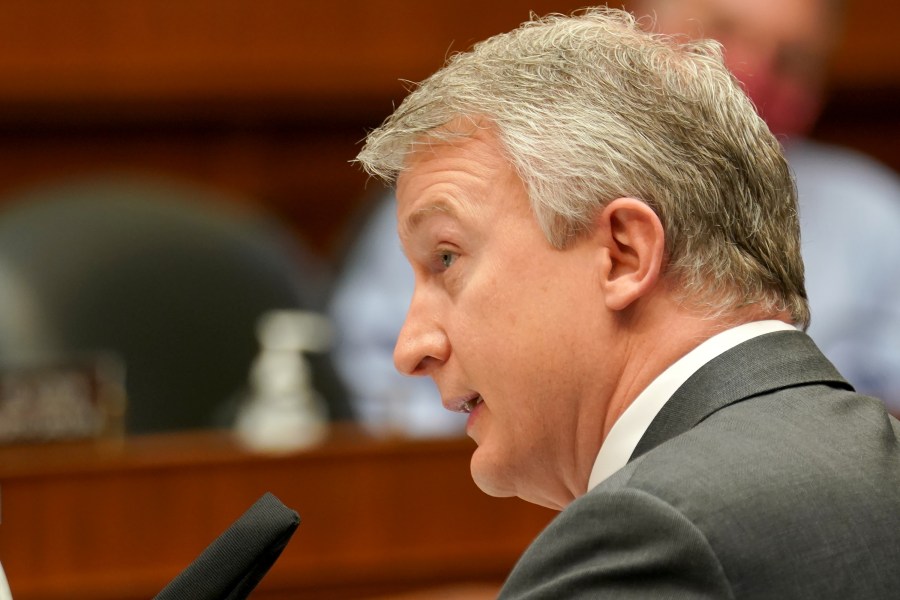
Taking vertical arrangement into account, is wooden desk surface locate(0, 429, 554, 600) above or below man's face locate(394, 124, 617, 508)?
below

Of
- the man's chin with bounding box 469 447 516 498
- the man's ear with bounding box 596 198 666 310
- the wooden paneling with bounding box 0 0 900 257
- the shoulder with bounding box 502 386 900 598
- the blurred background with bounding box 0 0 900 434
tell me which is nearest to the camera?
the shoulder with bounding box 502 386 900 598

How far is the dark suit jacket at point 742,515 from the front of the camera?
1.06 m

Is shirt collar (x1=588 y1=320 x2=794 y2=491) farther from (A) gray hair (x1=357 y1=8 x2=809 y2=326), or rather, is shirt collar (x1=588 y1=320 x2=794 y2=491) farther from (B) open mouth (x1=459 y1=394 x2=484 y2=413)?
(B) open mouth (x1=459 y1=394 x2=484 y2=413)

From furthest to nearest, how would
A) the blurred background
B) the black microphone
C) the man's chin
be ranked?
the blurred background
the man's chin
the black microphone

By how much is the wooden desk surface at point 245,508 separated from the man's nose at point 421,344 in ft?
4.57

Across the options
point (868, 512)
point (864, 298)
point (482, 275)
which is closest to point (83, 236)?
point (864, 298)

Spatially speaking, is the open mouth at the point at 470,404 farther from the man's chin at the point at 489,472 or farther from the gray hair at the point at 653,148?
the gray hair at the point at 653,148

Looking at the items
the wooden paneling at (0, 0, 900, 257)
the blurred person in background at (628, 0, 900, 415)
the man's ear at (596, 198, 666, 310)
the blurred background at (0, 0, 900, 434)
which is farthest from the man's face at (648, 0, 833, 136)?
the man's ear at (596, 198, 666, 310)

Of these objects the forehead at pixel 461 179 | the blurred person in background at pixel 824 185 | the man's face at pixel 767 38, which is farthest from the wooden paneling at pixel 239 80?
the forehead at pixel 461 179

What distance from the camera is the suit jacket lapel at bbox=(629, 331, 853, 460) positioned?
49.5 inches

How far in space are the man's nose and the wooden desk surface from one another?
4.57ft

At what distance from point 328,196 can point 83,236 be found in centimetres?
152

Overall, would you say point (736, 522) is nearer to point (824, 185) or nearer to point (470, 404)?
point (470, 404)

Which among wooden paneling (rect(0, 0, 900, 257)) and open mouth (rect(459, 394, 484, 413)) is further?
wooden paneling (rect(0, 0, 900, 257))
